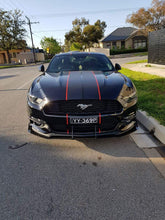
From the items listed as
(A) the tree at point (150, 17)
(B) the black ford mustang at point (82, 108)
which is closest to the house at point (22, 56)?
(A) the tree at point (150, 17)

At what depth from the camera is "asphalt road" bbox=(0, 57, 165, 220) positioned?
177 centimetres

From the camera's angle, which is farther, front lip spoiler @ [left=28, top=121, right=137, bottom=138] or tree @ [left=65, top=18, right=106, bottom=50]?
tree @ [left=65, top=18, right=106, bottom=50]

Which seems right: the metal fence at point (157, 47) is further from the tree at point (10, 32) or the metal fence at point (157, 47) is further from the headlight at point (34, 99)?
the tree at point (10, 32)

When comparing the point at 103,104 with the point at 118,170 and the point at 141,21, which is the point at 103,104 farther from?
the point at 141,21

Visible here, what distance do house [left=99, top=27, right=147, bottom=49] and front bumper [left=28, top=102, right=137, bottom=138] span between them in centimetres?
4786

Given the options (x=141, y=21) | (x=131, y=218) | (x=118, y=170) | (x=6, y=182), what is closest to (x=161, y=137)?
(x=118, y=170)

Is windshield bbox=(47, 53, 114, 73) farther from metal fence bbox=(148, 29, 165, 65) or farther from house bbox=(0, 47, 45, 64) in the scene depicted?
house bbox=(0, 47, 45, 64)

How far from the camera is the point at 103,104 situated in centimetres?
263

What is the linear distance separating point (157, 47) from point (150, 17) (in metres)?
26.1

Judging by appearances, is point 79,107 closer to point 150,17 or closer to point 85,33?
point 150,17

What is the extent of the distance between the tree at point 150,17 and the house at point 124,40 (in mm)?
12361

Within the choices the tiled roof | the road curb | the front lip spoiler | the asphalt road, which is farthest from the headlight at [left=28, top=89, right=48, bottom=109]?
the tiled roof

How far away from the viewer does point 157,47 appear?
1205 centimetres

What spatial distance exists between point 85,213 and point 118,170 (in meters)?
0.81
